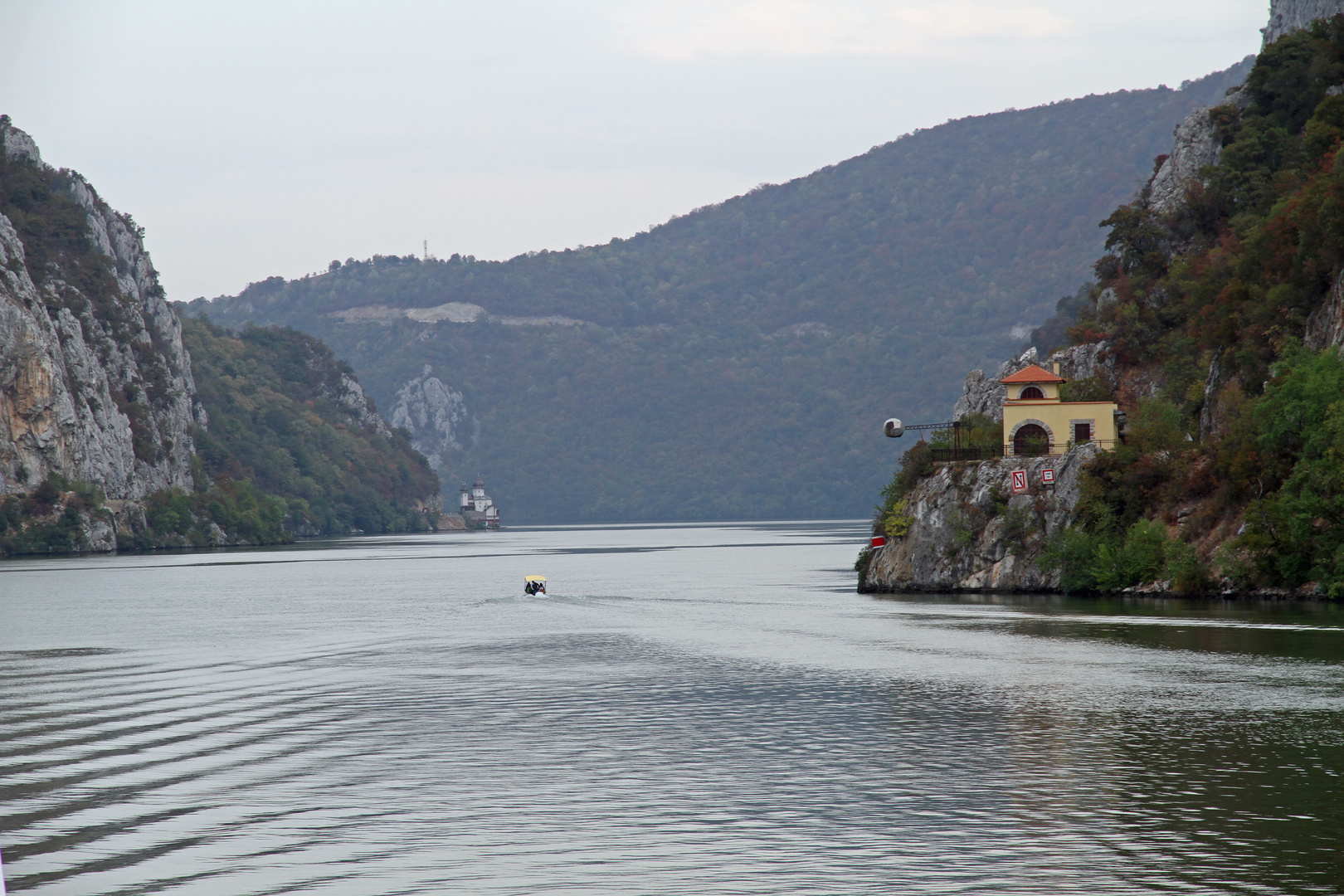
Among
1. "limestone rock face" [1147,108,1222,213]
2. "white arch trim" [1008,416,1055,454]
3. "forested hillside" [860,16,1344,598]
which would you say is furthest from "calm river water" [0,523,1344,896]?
"limestone rock face" [1147,108,1222,213]

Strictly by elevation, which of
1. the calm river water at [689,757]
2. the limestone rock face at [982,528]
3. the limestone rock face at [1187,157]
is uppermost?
the limestone rock face at [1187,157]

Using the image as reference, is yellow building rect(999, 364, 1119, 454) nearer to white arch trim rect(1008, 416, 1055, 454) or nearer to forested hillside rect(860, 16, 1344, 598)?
white arch trim rect(1008, 416, 1055, 454)

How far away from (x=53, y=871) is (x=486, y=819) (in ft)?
24.2

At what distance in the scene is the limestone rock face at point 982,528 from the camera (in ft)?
276

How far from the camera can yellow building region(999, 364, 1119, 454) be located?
90.7 metres

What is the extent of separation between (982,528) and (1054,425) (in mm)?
10022

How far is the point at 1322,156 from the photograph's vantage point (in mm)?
90562

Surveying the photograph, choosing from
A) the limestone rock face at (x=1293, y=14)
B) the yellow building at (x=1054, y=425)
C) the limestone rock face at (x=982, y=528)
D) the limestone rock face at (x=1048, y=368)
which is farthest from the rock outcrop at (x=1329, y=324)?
the limestone rock face at (x=1293, y=14)

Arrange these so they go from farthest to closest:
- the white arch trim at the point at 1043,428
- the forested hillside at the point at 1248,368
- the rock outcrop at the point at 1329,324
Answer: the white arch trim at the point at 1043,428, the rock outcrop at the point at 1329,324, the forested hillside at the point at 1248,368

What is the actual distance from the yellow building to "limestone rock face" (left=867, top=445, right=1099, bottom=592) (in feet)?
15.6

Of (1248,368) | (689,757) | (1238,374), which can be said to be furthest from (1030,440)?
(689,757)

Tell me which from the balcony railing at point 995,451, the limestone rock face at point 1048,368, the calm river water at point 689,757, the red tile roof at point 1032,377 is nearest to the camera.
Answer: the calm river water at point 689,757

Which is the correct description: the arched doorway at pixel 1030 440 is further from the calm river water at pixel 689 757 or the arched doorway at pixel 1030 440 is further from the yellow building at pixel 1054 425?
the calm river water at pixel 689 757

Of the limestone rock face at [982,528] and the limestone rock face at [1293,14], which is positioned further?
the limestone rock face at [1293,14]
